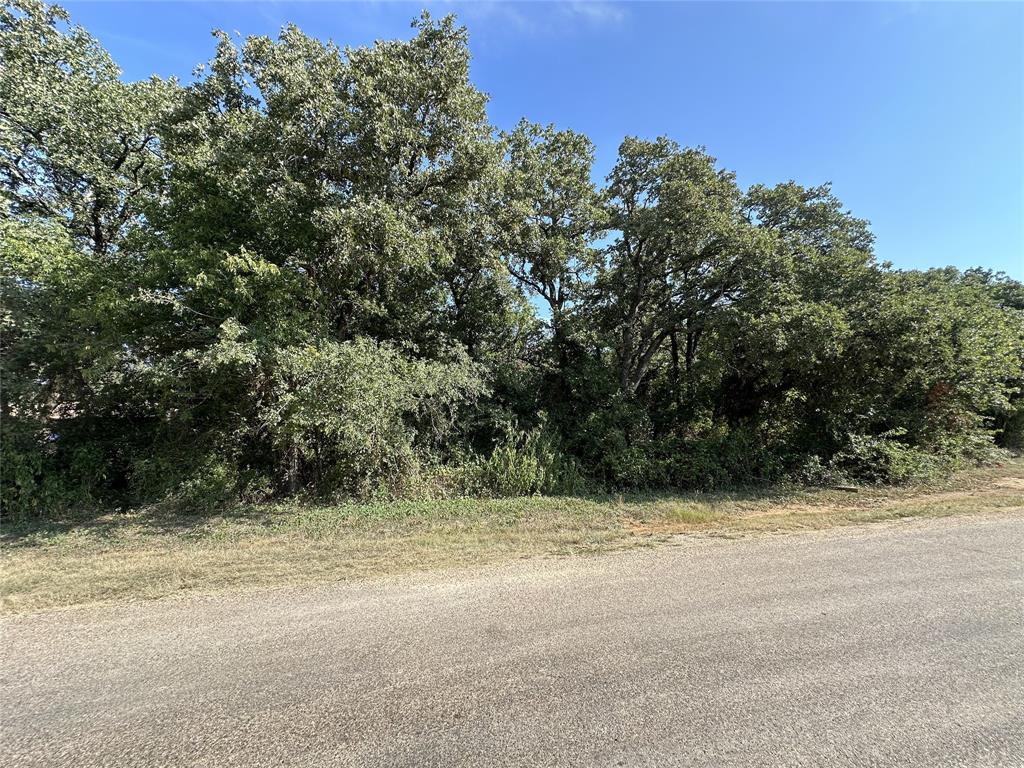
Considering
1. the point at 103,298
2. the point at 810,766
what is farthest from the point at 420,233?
the point at 810,766

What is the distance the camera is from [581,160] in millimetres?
13203

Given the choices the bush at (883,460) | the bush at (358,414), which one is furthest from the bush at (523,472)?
the bush at (883,460)

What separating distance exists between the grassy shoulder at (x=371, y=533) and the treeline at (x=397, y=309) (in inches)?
46.5

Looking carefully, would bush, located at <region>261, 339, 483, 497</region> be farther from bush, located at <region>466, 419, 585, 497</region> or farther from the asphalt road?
the asphalt road

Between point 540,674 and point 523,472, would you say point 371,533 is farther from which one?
point 540,674

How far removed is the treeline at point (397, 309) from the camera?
27.9 feet

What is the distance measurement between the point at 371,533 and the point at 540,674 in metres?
4.38

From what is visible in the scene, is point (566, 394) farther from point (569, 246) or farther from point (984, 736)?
point (984, 736)

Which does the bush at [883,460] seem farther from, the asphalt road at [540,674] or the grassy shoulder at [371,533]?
the asphalt road at [540,674]

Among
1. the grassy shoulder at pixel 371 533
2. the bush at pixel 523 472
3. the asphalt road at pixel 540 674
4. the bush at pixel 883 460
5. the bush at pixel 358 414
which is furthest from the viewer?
the bush at pixel 883 460

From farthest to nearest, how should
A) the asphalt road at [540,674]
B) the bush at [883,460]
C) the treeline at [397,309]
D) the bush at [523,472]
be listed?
the bush at [883,460] → the bush at [523,472] → the treeline at [397,309] → the asphalt road at [540,674]

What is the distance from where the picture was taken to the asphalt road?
2.28 metres

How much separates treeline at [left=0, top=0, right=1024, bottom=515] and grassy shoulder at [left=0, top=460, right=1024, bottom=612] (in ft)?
3.87

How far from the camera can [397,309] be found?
38.5 feet
